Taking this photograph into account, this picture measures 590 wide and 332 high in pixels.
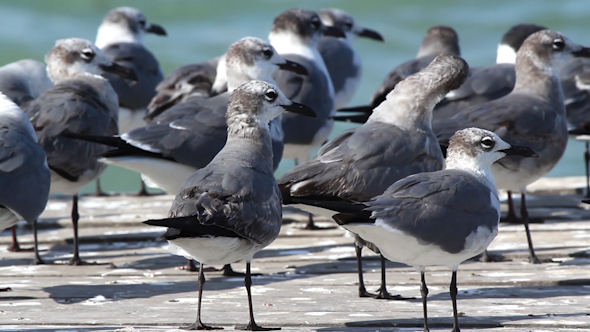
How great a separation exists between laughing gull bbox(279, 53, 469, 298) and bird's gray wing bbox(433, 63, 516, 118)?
5.73ft

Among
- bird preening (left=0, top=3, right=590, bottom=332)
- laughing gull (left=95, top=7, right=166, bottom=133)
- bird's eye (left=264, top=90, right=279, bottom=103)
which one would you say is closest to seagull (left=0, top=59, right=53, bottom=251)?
bird preening (left=0, top=3, right=590, bottom=332)

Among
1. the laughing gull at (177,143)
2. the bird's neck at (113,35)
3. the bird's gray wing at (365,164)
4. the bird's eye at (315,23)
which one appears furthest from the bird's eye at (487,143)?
the bird's neck at (113,35)

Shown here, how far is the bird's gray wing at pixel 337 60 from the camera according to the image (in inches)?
394

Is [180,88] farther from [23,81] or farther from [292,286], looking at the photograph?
[292,286]

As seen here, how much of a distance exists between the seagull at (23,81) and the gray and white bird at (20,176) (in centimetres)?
207

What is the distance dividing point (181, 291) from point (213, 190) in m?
1.09

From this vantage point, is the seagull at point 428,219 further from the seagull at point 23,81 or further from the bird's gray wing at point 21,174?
the seagull at point 23,81

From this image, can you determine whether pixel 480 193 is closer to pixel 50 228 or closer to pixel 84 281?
pixel 84 281

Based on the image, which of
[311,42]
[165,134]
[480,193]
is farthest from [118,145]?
[311,42]

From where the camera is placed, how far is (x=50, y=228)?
282 inches

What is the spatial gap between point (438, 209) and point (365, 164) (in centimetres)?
91

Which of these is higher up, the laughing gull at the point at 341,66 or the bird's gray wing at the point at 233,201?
the bird's gray wing at the point at 233,201

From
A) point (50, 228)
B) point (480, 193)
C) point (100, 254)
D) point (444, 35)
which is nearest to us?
point (480, 193)

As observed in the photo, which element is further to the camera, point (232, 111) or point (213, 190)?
point (232, 111)
